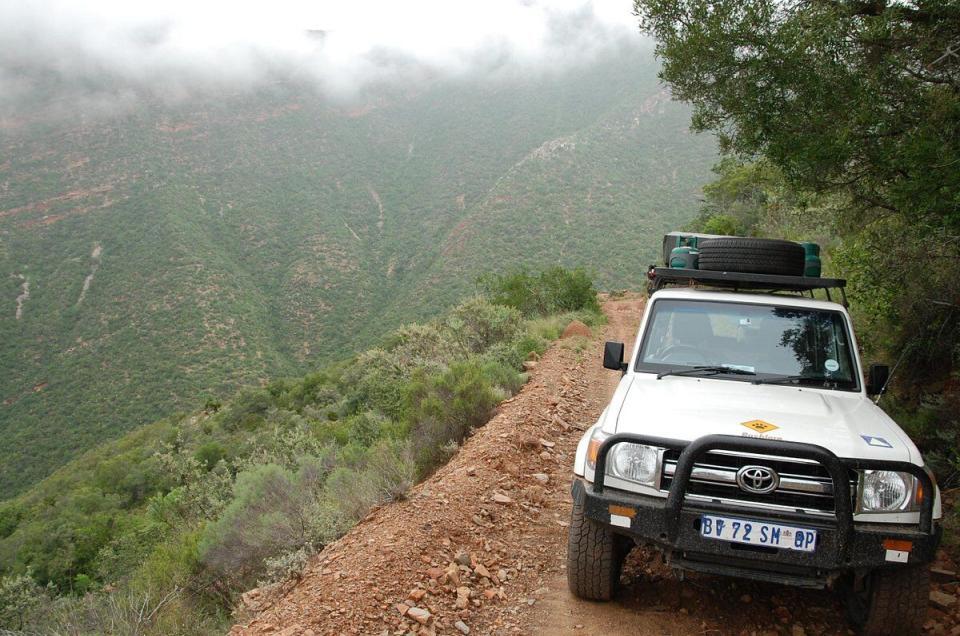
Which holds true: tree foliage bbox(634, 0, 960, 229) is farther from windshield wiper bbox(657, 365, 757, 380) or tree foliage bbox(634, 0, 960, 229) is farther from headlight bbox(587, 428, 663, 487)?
headlight bbox(587, 428, 663, 487)

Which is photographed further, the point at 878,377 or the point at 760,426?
the point at 878,377

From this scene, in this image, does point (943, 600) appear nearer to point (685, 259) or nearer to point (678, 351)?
point (678, 351)

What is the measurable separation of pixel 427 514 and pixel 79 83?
114m

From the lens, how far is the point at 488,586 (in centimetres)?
393

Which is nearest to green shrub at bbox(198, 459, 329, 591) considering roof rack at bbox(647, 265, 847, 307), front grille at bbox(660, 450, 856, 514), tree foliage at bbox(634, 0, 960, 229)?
front grille at bbox(660, 450, 856, 514)

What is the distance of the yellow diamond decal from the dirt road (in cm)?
114

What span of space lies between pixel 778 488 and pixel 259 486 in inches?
210

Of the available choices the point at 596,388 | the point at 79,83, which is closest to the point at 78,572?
the point at 596,388

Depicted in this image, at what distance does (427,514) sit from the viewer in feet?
15.1

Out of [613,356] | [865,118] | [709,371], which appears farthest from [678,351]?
[865,118]

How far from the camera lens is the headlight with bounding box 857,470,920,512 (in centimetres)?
293

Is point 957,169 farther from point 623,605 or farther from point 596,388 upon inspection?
point 596,388

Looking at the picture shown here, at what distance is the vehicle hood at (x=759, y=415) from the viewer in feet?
10.2

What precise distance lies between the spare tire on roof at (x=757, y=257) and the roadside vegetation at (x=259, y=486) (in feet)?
10.6
